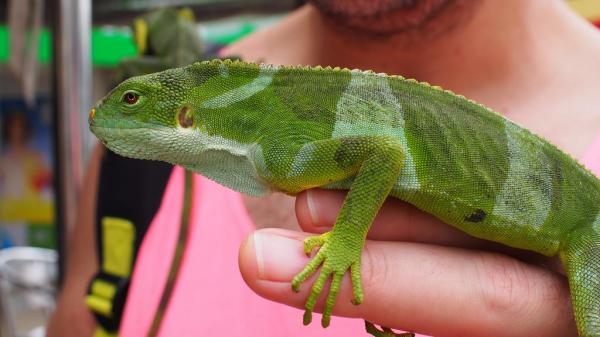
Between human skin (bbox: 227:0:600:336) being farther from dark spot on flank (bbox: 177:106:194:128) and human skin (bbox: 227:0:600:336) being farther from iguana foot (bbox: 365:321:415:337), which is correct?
dark spot on flank (bbox: 177:106:194:128)

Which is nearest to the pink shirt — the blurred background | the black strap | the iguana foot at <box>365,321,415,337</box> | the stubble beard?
the black strap

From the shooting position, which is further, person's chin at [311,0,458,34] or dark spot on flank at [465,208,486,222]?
person's chin at [311,0,458,34]

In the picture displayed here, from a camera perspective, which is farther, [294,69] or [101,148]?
[101,148]

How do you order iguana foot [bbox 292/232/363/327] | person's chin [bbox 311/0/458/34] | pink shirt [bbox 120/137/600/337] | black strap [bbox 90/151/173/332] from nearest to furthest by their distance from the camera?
iguana foot [bbox 292/232/363/327], pink shirt [bbox 120/137/600/337], person's chin [bbox 311/0/458/34], black strap [bbox 90/151/173/332]

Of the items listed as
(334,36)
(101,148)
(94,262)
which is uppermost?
(334,36)

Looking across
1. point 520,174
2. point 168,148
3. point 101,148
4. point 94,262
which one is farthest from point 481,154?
point 94,262

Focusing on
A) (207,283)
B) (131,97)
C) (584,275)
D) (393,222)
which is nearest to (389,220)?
(393,222)

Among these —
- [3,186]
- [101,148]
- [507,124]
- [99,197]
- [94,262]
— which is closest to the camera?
[507,124]

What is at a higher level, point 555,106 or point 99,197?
point 555,106

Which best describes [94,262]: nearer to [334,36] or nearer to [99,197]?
[99,197]
